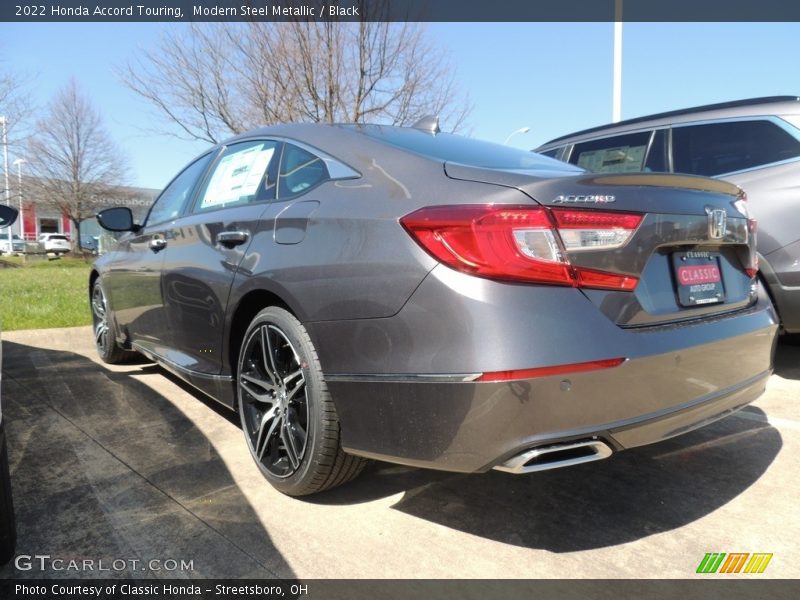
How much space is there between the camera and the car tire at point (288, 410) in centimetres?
216

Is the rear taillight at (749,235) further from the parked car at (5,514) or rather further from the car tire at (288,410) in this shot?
the parked car at (5,514)

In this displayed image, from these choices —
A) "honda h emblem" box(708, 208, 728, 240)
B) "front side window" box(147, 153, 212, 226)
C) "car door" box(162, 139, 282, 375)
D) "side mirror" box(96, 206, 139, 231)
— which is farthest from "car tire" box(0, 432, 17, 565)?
"honda h emblem" box(708, 208, 728, 240)

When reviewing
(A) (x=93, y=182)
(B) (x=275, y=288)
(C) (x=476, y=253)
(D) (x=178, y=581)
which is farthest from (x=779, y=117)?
(A) (x=93, y=182)

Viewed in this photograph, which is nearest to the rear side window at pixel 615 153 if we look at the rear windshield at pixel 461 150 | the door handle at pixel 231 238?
the rear windshield at pixel 461 150

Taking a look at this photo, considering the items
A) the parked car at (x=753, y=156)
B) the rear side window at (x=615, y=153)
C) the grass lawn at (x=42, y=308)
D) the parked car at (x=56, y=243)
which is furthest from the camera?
the parked car at (x=56, y=243)

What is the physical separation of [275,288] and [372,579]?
3.69 ft

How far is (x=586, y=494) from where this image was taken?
7.93ft

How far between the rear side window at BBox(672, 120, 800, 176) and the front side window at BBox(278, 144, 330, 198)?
3.16 meters

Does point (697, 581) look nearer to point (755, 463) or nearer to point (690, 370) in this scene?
point (690, 370)

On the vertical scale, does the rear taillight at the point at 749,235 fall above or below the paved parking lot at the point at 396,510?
above

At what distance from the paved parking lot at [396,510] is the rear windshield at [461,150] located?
1.35 meters

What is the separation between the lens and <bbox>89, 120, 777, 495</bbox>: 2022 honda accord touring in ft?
5.59

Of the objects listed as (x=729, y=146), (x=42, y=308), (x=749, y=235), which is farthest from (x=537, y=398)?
(x=42, y=308)

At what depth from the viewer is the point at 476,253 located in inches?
68.2
